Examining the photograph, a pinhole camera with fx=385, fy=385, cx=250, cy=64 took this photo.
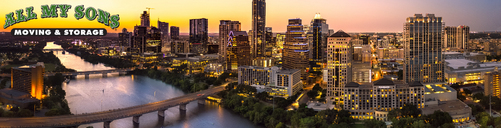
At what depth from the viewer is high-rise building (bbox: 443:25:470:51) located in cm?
3478

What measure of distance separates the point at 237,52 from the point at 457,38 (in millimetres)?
22437

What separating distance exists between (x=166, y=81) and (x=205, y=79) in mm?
2453

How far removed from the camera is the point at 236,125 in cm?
1244

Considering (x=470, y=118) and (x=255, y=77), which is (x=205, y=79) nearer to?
(x=255, y=77)

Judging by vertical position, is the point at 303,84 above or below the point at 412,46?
below

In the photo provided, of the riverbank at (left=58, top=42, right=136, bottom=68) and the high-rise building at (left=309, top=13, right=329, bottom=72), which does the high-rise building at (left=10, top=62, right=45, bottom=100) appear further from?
the high-rise building at (left=309, top=13, right=329, bottom=72)

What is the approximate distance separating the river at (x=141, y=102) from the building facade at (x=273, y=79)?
2643 millimetres

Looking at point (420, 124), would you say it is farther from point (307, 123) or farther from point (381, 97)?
point (307, 123)

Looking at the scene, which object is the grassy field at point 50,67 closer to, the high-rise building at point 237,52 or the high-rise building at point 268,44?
the high-rise building at point 237,52

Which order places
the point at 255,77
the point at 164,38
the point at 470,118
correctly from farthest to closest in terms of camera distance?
the point at 164,38 < the point at 255,77 < the point at 470,118

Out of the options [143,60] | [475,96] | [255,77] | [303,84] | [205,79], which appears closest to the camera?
[475,96]

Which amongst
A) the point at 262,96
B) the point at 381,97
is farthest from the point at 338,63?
the point at 262,96

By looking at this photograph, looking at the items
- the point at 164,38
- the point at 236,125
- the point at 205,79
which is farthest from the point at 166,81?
the point at 164,38

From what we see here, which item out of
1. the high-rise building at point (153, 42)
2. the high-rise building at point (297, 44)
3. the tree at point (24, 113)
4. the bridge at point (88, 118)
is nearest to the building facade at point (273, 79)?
the high-rise building at point (297, 44)
